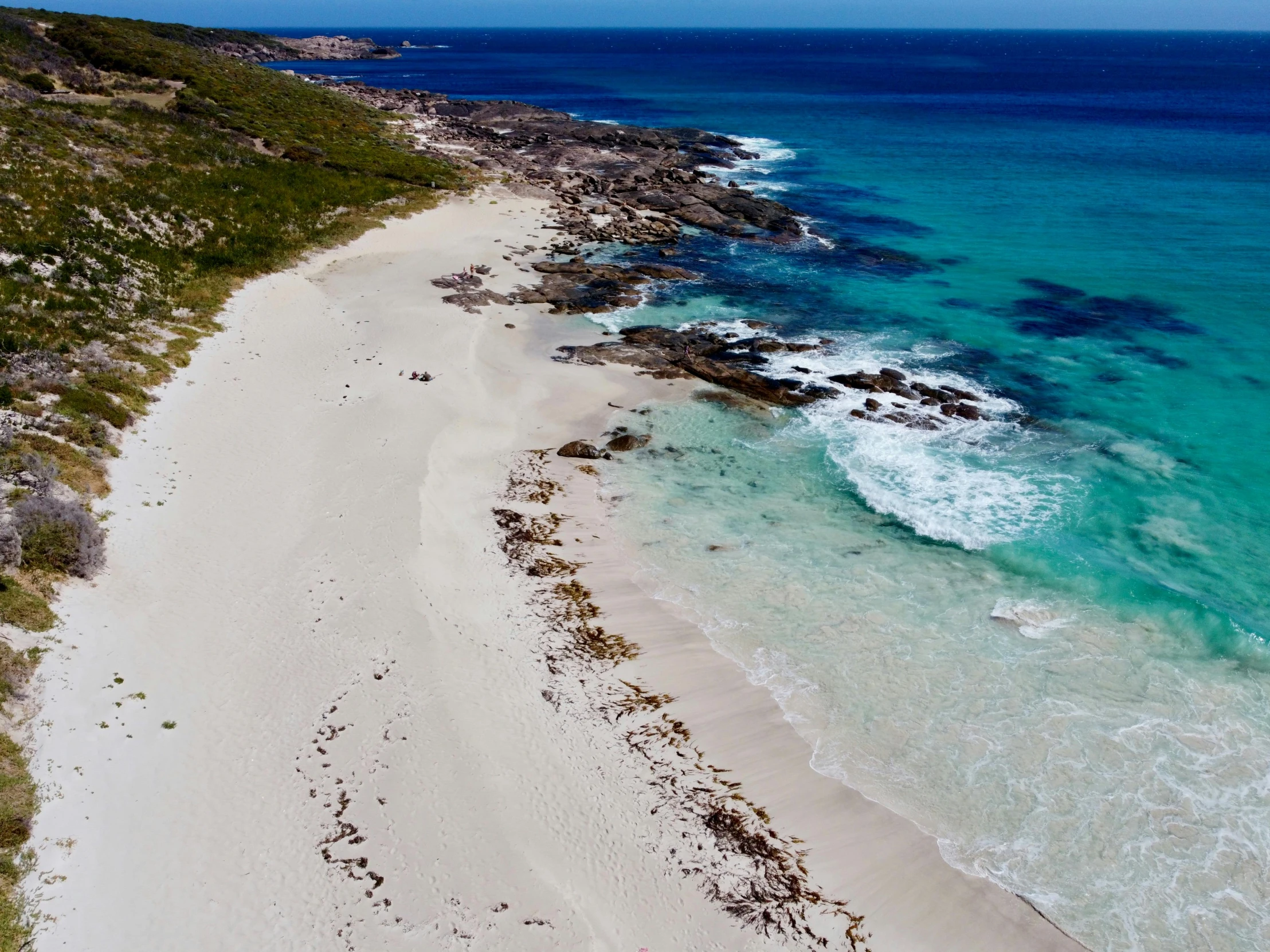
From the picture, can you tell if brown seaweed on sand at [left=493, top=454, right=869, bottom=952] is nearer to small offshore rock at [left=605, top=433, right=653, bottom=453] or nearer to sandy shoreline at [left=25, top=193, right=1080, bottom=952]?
sandy shoreline at [left=25, top=193, right=1080, bottom=952]

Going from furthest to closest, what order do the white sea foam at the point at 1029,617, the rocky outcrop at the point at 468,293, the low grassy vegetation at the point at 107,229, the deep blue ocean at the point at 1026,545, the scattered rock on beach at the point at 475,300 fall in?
1. the rocky outcrop at the point at 468,293
2. the scattered rock on beach at the point at 475,300
3. the white sea foam at the point at 1029,617
4. the low grassy vegetation at the point at 107,229
5. the deep blue ocean at the point at 1026,545

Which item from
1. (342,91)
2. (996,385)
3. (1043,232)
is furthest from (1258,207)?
(342,91)

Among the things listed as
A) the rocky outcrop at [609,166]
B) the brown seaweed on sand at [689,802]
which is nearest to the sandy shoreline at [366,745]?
the brown seaweed on sand at [689,802]

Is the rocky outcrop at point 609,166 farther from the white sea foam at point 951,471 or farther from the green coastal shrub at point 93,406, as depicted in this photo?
the green coastal shrub at point 93,406

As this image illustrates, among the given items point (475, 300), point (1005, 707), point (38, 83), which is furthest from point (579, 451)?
point (38, 83)

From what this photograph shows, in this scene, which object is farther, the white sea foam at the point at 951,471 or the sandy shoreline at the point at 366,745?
the white sea foam at the point at 951,471

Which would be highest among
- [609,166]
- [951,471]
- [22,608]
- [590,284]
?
[609,166]

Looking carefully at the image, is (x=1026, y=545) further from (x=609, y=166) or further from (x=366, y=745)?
(x=609, y=166)

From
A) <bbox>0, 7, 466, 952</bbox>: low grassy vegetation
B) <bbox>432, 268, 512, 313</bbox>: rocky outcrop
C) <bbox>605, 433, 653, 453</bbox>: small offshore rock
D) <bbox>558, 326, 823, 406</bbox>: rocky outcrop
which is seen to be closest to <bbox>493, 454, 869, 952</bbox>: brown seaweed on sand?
<bbox>605, 433, 653, 453</bbox>: small offshore rock
